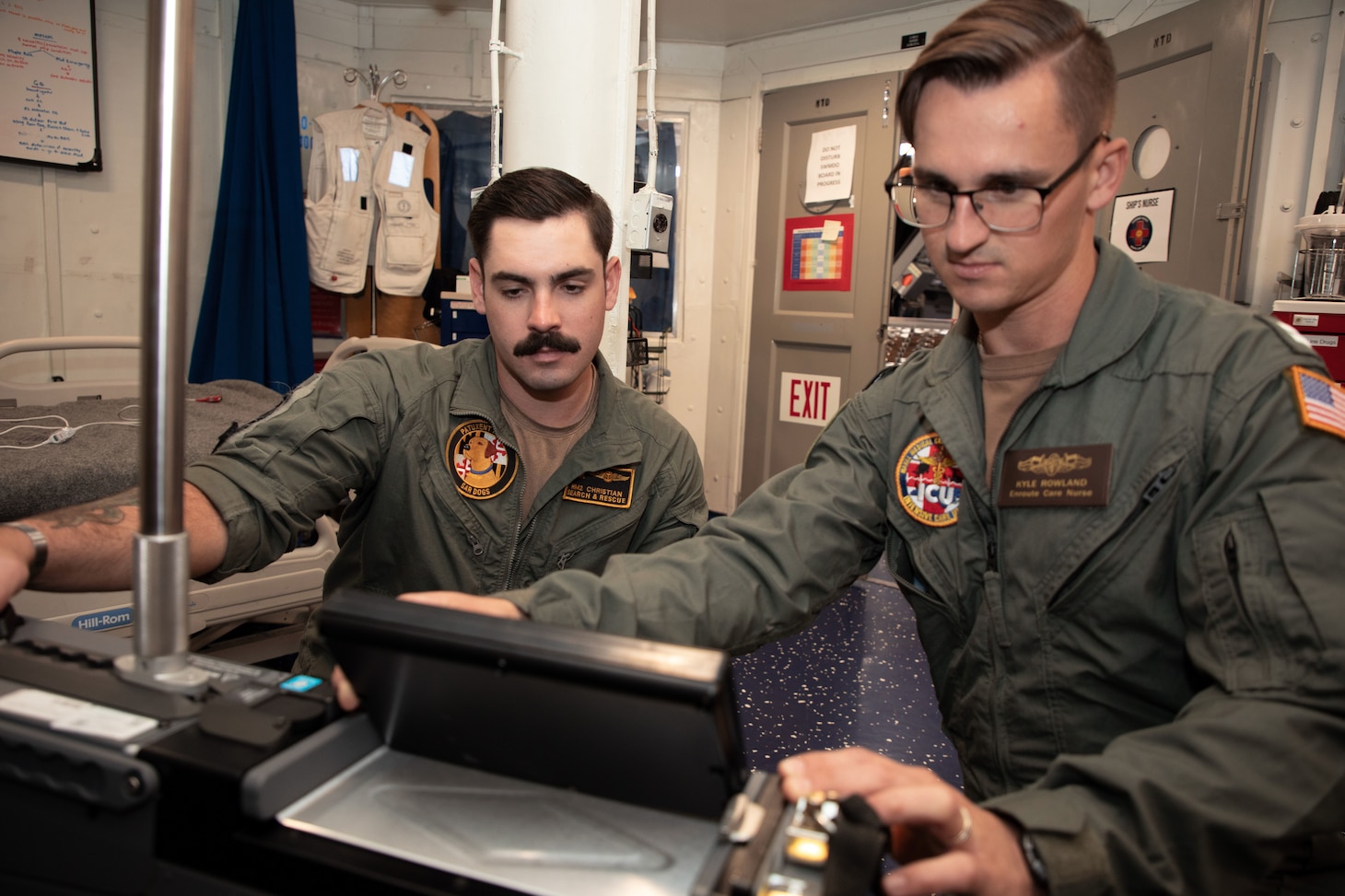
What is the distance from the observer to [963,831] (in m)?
0.72

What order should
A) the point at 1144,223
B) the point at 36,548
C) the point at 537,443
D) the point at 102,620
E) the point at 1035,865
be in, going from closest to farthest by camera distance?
the point at 1035,865 → the point at 36,548 → the point at 537,443 → the point at 102,620 → the point at 1144,223

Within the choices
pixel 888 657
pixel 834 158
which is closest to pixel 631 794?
pixel 888 657

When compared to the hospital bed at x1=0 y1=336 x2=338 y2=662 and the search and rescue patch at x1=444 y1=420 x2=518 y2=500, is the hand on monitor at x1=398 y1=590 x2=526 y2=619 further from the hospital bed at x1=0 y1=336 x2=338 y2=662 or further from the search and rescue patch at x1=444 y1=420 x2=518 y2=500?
the hospital bed at x1=0 y1=336 x2=338 y2=662

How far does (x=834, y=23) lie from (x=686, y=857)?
517 cm

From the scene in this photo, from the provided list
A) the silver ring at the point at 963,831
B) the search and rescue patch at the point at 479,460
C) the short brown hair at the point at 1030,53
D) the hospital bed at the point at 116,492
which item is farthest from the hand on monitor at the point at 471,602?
the hospital bed at the point at 116,492

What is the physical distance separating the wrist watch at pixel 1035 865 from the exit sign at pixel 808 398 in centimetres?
433

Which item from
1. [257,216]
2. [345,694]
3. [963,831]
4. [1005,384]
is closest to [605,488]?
[1005,384]

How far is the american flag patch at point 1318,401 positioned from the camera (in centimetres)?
91

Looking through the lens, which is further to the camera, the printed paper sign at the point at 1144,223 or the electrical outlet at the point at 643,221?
the printed paper sign at the point at 1144,223

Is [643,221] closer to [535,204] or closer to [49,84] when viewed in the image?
[535,204]

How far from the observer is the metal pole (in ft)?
2.07

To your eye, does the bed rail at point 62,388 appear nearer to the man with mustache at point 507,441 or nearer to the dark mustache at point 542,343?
the man with mustache at point 507,441

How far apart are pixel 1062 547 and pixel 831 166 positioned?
4.20m

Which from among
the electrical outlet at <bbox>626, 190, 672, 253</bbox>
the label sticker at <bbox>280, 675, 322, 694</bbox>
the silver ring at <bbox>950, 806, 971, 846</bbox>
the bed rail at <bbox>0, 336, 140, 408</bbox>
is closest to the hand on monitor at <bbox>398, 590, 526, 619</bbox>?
the label sticker at <bbox>280, 675, 322, 694</bbox>
